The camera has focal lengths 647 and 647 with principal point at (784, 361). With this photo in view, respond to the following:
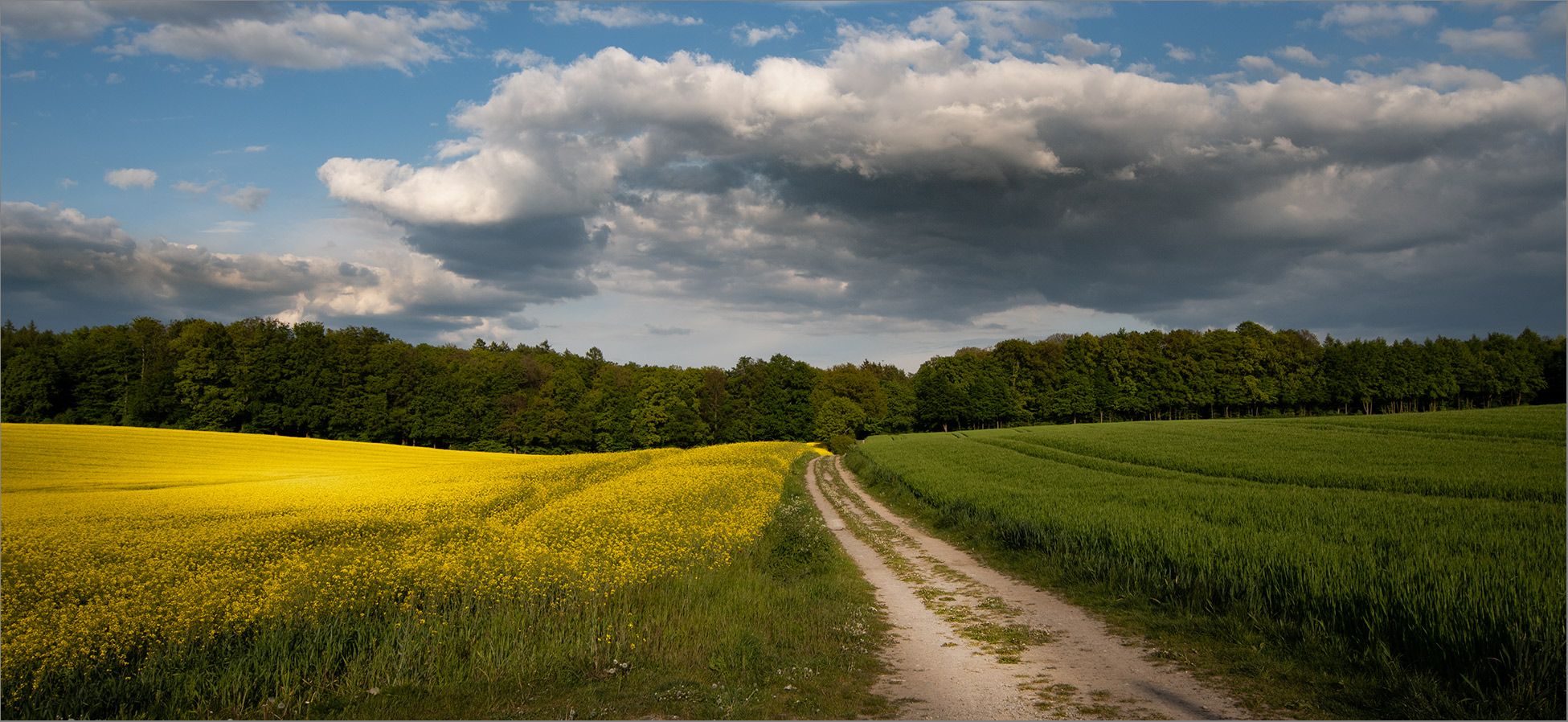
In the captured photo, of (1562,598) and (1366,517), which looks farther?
(1366,517)

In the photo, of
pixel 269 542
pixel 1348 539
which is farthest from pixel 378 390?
pixel 1348 539

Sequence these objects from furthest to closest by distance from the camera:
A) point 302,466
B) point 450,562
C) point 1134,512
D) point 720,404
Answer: point 720,404 → point 302,466 → point 1134,512 → point 450,562

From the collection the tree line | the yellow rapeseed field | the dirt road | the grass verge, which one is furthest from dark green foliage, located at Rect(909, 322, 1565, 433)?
the grass verge

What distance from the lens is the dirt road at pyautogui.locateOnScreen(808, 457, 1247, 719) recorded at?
19.1ft

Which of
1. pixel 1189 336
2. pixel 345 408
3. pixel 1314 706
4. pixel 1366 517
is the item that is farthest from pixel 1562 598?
pixel 1189 336

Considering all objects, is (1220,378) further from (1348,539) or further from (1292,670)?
(1292,670)

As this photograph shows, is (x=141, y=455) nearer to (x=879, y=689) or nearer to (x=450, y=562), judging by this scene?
(x=450, y=562)

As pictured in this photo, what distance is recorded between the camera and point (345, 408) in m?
52.5

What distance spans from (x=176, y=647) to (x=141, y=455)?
19.8 metres

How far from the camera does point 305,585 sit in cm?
780

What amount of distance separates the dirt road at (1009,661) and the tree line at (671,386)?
32.7 meters

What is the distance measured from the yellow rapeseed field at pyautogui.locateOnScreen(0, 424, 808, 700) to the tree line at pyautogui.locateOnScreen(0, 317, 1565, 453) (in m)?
15.9

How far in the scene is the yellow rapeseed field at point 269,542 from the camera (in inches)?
257

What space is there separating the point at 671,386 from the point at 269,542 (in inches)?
2352
